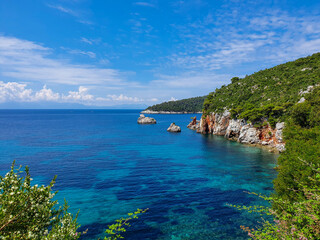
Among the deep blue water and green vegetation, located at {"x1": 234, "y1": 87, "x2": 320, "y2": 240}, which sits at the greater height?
green vegetation, located at {"x1": 234, "y1": 87, "x2": 320, "y2": 240}

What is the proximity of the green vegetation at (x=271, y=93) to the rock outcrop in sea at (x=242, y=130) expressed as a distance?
2.86 metres

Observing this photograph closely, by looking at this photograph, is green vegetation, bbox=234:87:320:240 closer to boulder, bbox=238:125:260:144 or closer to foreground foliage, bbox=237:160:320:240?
foreground foliage, bbox=237:160:320:240

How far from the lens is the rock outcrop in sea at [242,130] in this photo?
60.0 meters

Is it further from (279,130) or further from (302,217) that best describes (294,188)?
(279,130)

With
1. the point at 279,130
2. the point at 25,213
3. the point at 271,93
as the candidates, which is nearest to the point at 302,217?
the point at 25,213

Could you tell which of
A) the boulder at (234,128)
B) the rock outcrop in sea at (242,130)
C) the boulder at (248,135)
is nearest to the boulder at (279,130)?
the rock outcrop in sea at (242,130)

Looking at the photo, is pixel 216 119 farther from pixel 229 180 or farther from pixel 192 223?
pixel 192 223

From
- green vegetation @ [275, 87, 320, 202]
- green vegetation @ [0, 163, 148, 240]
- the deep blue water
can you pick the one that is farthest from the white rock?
green vegetation @ [0, 163, 148, 240]

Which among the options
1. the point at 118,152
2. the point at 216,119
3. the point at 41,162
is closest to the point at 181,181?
the point at 118,152

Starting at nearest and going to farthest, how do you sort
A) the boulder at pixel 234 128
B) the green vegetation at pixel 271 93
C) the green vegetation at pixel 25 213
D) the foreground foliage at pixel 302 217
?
the green vegetation at pixel 25 213, the foreground foliage at pixel 302 217, the green vegetation at pixel 271 93, the boulder at pixel 234 128

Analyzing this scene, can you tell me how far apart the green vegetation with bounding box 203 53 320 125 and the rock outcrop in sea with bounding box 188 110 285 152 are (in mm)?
2864

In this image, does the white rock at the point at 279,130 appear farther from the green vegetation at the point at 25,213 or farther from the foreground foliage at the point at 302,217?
the green vegetation at the point at 25,213

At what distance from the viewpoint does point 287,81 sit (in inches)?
3169

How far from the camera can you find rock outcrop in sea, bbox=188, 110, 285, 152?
197 feet
